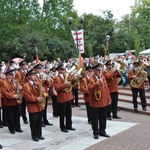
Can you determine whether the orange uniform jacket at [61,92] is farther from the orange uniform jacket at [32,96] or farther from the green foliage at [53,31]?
the green foliage at [53,31]

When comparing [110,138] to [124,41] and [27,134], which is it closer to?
[27,134]

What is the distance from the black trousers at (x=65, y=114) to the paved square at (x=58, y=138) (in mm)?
284

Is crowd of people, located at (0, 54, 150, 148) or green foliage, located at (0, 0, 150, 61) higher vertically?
green foliage, located at (0, 0, 150, 61)

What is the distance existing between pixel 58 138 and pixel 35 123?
2.75 feet

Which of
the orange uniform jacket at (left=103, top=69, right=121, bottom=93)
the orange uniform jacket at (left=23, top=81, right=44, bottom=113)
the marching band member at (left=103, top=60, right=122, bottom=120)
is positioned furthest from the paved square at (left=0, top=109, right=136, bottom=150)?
the orange uniform jacket at (left=103, top=69, right=121, bottom=93)

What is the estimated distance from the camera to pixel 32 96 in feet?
25.8

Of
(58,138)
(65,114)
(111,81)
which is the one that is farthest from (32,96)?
(111,81)

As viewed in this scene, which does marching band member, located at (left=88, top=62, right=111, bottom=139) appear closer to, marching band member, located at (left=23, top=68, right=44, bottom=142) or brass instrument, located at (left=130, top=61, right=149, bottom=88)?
marching band member, located at (left=23, top=68, right=44, bottom=142)

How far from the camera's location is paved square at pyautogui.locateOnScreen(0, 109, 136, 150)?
25.0 feet

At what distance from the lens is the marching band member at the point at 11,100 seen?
8709mm

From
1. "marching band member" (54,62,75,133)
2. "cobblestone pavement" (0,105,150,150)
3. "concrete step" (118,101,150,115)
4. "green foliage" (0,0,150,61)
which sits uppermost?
"green foliage" (0,0,150,61)

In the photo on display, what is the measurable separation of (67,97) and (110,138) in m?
1.81

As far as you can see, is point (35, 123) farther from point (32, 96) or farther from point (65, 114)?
point (65, 114)

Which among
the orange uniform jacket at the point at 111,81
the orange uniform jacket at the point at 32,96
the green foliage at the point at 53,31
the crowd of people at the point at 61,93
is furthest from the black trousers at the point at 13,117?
the green foliage at the point at 53,31
